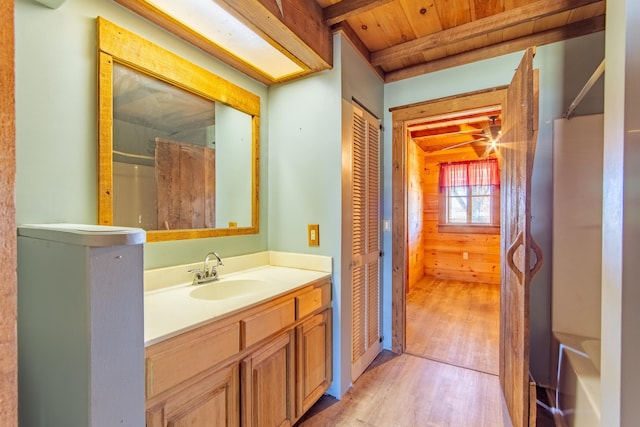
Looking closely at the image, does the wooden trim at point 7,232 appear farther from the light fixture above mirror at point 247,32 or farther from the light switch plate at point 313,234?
the light switch plate at point 313,234

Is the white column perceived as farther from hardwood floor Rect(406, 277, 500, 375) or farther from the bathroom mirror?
the bathroom mirror

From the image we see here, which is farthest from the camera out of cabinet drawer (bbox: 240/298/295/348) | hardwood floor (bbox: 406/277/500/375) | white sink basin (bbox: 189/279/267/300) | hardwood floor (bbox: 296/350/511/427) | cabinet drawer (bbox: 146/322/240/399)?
hardwood floor (bbox: 406/277/500/375)

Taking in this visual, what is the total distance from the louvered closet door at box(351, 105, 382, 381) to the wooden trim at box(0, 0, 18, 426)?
5.44ft

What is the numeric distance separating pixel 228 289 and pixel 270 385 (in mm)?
571

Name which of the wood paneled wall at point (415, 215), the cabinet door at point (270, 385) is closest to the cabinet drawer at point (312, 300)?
the cabinet door at point (270, 385)

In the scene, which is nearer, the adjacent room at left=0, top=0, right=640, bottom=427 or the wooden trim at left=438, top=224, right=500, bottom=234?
the adjacent room at left=0, top=0, right=640, bottom=427

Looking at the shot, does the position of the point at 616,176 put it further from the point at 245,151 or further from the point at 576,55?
the point at 245,151

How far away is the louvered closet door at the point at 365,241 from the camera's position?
2070 millimetres

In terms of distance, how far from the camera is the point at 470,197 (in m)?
5.23

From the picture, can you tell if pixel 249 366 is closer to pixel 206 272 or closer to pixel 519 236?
pixel 206 272

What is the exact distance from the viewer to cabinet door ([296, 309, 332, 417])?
5.16ft

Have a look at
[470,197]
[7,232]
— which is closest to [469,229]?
[470,197]

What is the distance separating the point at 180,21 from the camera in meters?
1.46

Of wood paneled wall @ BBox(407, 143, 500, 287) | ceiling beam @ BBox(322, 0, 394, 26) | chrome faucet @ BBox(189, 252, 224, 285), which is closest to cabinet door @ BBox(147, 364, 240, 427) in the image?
chrome faucet @ BBox(189, 252, 224, 285)
